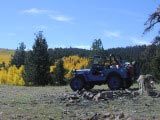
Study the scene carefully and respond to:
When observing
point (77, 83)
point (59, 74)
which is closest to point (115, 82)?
point (77, 83)

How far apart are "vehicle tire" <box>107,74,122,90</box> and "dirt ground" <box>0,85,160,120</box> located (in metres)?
2.97

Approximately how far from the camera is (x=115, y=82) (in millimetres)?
25281

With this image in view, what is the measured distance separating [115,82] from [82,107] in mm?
6686

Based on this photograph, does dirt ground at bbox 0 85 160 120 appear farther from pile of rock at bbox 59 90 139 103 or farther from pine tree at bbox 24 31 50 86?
pine tree at bbox 24 31 50 86

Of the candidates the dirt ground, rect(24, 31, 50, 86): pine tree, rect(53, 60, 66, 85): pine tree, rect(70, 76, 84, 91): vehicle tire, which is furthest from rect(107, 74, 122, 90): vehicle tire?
rect(53, 60, 66, 85): pine tree

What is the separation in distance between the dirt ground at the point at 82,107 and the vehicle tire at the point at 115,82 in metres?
2.97

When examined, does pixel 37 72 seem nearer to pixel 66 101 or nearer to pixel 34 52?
pixel 34 52

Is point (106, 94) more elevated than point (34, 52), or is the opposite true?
point (34, 52)

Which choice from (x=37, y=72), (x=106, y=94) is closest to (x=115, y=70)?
(x=106, y=94)

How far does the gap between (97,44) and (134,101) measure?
213 feet

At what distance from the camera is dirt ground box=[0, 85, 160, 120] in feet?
53.4

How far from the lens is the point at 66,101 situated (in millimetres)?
20500

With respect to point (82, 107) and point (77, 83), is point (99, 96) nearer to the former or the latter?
point (82, 107)

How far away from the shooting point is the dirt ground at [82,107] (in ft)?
53.4
